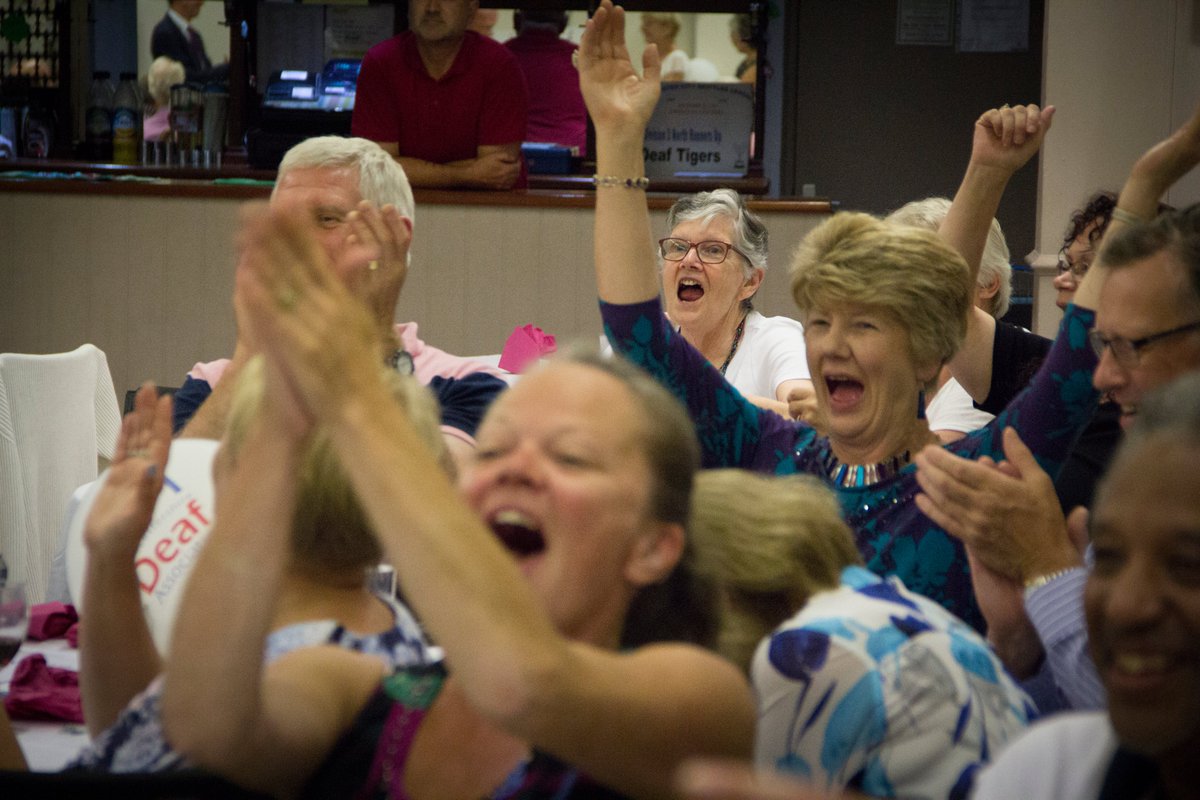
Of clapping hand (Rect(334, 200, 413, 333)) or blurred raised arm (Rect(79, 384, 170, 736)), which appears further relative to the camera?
clapping hand (Rect(334, 200, 413, 333))

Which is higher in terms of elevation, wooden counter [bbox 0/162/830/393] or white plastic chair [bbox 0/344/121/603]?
wooden counter [bbox 0/162/830/393]

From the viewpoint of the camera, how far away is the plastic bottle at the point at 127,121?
6312 millimetres

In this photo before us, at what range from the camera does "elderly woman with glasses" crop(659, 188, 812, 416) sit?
11.3 ft

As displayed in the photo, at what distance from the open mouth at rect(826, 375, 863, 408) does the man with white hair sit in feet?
2.00

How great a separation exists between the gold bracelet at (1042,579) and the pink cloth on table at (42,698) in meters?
1.10

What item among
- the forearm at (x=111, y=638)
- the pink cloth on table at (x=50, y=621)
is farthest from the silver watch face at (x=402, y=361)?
the forearm at (x=111, y=638)


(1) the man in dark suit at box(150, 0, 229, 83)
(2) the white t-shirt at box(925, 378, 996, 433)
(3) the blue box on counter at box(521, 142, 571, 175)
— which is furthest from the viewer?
(1) the man in dark suit at box(150, 0, 229, 83)

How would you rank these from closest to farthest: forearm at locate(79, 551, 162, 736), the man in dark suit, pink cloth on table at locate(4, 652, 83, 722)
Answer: forearm at locate(79, 551, 162, 736)
pink cloth on table at locate(4, 652, 83, 722)
the man in dark suit

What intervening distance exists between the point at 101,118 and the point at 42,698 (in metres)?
5.47

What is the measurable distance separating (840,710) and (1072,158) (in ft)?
13.1

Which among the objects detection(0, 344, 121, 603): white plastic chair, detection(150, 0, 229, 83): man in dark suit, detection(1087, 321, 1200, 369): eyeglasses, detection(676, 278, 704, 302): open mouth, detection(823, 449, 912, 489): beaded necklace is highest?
detection(150, 0, 229, 83): man in dark suit

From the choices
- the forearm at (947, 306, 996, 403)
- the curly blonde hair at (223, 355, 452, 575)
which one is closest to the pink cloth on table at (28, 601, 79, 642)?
the curly blonde hair at (223, 355, 452, 575)

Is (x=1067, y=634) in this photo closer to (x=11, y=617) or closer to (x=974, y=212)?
(x=974, y=212)

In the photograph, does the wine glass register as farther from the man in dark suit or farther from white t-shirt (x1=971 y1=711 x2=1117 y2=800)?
the man in dark suit
